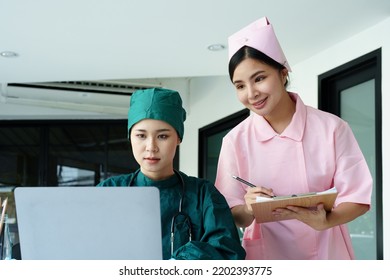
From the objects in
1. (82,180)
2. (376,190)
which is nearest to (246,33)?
(376,190)

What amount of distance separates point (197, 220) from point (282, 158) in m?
0.40

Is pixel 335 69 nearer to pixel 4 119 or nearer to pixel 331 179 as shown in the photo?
pixel 331 179

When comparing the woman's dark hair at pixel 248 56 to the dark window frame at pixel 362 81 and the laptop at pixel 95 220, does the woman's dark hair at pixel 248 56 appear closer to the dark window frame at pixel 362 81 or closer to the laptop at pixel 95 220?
the laptop at pixel 95 220

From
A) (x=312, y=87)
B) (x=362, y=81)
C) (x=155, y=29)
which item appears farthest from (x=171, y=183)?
(x=312, y=87)

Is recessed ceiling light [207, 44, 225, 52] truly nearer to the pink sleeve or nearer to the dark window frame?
the dark window frame

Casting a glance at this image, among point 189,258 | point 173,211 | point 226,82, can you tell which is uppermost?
point 226,82

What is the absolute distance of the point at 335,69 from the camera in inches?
160

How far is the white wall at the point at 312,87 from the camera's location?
11.4 feet

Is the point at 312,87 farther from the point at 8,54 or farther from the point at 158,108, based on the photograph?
the point at 158,108

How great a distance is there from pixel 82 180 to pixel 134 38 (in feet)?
14.4

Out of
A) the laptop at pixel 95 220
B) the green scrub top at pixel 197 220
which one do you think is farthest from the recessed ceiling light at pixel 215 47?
the laptop at pixel 95 220

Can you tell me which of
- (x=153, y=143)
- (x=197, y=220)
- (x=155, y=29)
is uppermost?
(x=155, y=29)

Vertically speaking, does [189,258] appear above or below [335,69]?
below

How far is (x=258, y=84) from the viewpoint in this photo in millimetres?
1604
